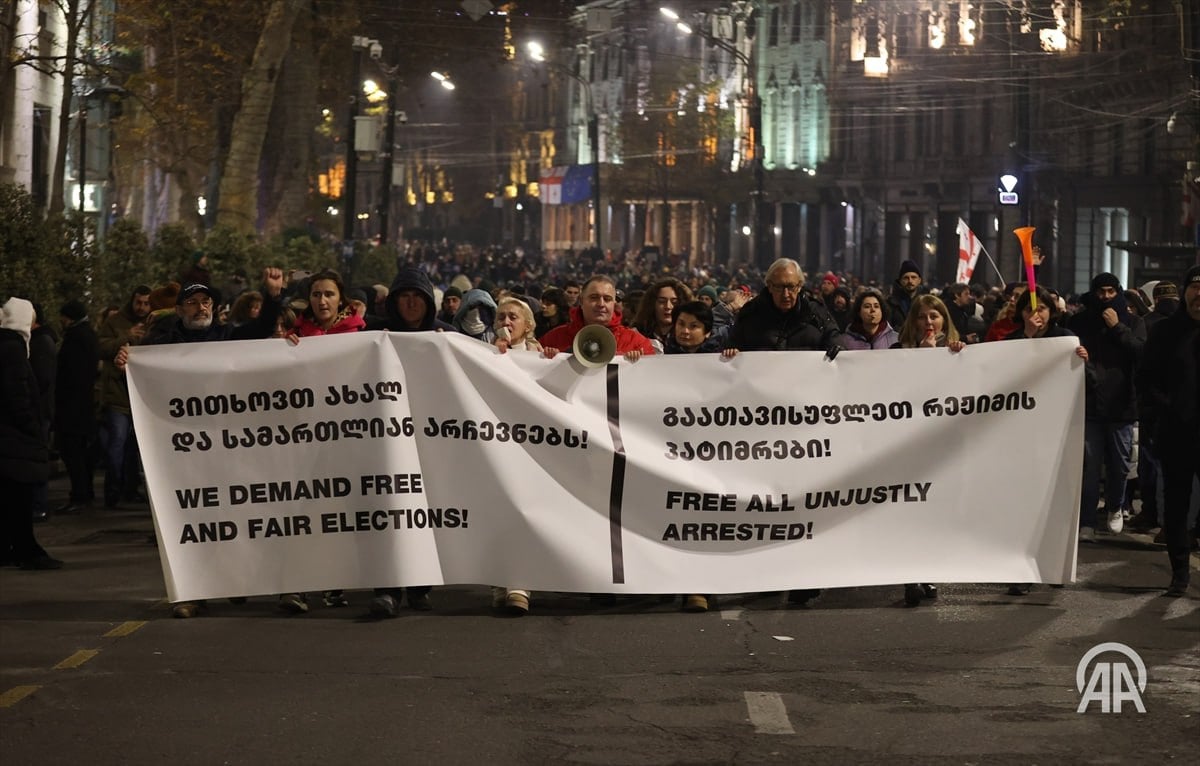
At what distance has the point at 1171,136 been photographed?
5056 centimetres

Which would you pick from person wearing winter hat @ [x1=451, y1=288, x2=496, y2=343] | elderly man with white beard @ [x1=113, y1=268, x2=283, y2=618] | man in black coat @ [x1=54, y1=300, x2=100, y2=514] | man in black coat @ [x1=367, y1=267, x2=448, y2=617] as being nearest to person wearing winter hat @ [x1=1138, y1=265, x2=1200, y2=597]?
man in black coat @ [x1=367, y1=267, x2=448, y2=617]

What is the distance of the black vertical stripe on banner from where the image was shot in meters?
10.2

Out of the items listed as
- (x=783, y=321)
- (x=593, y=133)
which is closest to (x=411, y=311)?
(x=783, y=321)

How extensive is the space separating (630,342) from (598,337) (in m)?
0.32

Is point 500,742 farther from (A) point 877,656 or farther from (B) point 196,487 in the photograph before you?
(B) point 196,487

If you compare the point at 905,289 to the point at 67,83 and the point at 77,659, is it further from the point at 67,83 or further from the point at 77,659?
the point at 67,83

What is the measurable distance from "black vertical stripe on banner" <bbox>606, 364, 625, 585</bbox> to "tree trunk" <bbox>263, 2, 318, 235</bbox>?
95.0 ft

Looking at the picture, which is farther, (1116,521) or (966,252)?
(966,252)

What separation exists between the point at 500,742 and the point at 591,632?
97.4 inches

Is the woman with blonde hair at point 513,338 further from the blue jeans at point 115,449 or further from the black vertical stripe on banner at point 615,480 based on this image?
the blue jeans at point 115,449

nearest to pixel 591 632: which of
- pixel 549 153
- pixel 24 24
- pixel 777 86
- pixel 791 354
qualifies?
pixel 791 354

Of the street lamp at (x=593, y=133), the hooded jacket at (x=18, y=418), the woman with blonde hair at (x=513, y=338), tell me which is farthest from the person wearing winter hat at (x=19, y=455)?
the street lamp at (x=593, y=133)

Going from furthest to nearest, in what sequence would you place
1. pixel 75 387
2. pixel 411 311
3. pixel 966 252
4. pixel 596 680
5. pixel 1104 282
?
pixel 966 252 → pixel 75 387 → pixel 1104 282 → pixel 411 311 → pixel 596 680
